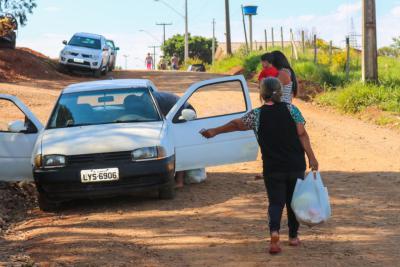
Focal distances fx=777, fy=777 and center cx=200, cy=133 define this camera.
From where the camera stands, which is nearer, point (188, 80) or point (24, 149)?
point (24, 149)

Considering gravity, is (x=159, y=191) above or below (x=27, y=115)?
below

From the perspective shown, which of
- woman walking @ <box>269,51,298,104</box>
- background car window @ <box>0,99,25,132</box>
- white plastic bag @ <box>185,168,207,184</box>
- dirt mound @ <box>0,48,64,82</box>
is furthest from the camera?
dirt mound @ <box>0,48,64,82</box>

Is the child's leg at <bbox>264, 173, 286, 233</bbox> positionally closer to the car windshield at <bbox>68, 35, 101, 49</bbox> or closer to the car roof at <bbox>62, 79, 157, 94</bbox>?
the car roof at <bbox>62, 79, 157, 94</bbox>

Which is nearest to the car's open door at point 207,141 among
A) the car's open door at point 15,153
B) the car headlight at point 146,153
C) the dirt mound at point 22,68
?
the car headlight at point 146,153

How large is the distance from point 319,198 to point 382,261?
72cm

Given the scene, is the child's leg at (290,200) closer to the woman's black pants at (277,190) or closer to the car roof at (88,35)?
the woman's black pants at (277,190)

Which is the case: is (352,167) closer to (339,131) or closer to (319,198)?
(339,131)

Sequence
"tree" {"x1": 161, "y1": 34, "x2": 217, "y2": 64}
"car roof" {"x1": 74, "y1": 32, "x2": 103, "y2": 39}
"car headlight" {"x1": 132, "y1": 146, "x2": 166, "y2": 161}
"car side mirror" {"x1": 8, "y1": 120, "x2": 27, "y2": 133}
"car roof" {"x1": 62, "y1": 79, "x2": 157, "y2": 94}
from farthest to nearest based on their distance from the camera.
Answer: "tree" {"x1": 161, "y1": 34, "x2": 217, "y2": 64} < "car roof" {"x1": 74, "y1": 32, "x2": 103, "y2": 39} < "car roof" {"x1": 62, "y1": 79, "x2": 157, "y2": 94} < "car side mirror" {"x1": 8, "y1": 120, "x2": 27, "y2": 133} < "car headlight" {"x1": 132, "y1": 146, "x2": 166, "y2": 161}

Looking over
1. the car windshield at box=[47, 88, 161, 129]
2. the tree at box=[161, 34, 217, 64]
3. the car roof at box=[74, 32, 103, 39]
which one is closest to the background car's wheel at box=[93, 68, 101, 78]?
the car roof at box=[74, 32, 103, 39]

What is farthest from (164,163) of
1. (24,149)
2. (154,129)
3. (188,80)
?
(188,80)

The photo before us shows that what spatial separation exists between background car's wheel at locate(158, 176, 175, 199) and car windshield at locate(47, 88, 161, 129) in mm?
966

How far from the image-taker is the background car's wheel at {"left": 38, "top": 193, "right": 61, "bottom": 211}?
355 inches

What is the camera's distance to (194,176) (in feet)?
34.4

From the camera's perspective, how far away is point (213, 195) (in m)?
9.73
